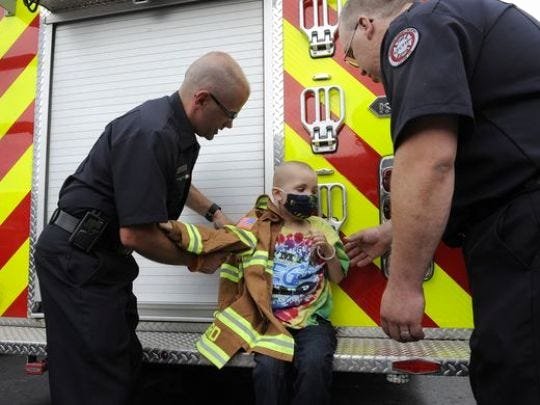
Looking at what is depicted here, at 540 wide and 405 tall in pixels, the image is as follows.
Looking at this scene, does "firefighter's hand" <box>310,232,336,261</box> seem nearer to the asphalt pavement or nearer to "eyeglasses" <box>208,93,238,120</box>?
"eyeglasses" <box>208,93,238,120</box>

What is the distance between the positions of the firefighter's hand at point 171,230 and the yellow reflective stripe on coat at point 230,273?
393mm

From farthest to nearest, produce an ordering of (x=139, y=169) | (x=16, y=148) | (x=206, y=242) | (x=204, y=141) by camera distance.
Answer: (x=16, y=148) < (x=204, y=141) < (x=206, y=242) < (x=139, y=169)

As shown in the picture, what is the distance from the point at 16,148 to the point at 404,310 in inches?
90.5

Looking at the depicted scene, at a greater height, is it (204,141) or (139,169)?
(139,169)

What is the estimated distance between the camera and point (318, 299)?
81.2 inches

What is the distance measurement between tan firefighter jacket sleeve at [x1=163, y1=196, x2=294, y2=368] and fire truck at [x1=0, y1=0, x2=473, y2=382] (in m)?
0.07

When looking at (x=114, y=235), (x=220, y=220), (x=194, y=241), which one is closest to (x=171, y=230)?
(x=194, y=241)

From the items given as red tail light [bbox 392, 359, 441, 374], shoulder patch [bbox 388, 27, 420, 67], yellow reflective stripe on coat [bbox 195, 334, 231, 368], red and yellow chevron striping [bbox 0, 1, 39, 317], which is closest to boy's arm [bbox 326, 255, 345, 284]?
red tail light [bbox 392, 359, 441, 374]

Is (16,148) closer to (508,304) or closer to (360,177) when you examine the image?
(360,177)

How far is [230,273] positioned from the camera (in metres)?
2.10

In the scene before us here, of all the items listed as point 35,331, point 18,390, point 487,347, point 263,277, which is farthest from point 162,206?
point 18,390

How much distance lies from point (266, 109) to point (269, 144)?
168 mm

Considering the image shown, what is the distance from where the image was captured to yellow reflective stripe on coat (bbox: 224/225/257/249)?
6.36 ft

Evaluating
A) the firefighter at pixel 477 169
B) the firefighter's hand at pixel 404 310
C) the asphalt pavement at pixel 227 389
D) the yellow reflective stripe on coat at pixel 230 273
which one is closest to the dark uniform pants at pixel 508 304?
the firefighter at pixel 477 169
